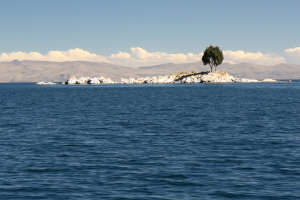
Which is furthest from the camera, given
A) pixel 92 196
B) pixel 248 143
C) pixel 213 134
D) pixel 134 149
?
pixel 213 134

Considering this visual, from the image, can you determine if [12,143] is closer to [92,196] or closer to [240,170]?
[92,196]

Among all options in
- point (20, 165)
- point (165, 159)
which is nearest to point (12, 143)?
point (20, 165)

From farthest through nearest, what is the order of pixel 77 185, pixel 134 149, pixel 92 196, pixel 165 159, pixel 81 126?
pixel 81 126 → pixel 134 149 → pixel 165 159 → pixel 77 185 → pixel 92 196

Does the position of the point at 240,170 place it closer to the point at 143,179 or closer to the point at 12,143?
the point at 143,179

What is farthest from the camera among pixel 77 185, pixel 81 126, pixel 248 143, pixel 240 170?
pixel 81 126

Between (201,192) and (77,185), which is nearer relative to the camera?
(201,192)

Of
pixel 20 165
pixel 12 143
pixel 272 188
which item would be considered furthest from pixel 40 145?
pixel 272 188

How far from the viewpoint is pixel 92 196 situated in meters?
19.0

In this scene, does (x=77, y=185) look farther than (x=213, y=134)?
No

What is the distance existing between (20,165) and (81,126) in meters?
19.1

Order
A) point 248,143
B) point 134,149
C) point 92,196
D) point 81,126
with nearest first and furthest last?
point 92,196 < point 134,149 < point 248,143 < point 81,126

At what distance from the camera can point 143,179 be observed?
21.8 m

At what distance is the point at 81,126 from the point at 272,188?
1091 inches

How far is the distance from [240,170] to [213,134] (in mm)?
13765
